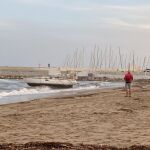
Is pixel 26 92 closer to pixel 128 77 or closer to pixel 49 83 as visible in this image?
pixel 49 83

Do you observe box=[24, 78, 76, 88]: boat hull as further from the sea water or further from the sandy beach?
the sandy beach

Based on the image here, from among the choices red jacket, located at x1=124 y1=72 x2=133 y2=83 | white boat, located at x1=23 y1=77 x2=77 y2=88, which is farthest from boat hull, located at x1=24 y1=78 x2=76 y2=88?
red jacket, located at x1=124 y1=72 x2=133 y2=83

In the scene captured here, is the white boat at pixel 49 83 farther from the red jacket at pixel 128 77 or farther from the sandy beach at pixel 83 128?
the sandy beach at pixel 83 128

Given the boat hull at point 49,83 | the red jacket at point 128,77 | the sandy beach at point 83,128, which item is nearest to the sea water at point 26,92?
the boat hull at point 49,83

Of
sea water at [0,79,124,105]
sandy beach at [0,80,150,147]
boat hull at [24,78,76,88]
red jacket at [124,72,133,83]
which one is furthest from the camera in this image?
boat hull at [24,78,76,88]

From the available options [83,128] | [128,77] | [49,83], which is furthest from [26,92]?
[83,128]

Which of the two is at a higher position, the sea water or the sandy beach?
the sandy beach

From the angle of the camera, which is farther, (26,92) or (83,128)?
(26,92)

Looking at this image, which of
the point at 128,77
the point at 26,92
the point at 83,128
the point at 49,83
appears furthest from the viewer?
the point at 49,83

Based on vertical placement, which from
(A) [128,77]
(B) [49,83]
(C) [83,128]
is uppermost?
(A) [128,77]

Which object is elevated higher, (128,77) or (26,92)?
(128,77)

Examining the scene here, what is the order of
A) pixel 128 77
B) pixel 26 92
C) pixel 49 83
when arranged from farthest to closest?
pixel 49 83 → pixel 26 92 → pixel 128 77

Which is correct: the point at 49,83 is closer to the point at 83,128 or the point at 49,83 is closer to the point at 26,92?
the point at 26,92

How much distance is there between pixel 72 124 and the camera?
13852mm
